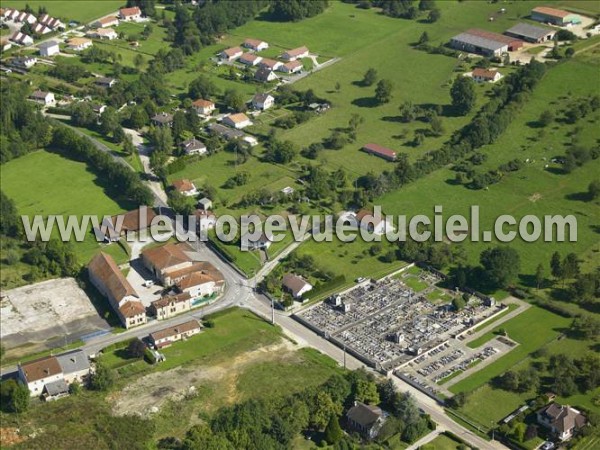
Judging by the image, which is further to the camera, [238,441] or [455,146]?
[455,146]

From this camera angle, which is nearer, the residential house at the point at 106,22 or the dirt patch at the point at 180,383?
the dirt patch at the point at 180,383

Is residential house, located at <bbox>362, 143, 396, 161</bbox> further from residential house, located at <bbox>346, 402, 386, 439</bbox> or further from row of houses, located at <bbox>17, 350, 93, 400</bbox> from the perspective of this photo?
row of houses, located at <bbox>17, 350, 93, 400</bbox>

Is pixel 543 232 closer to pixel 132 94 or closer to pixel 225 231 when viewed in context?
pixel 225 231

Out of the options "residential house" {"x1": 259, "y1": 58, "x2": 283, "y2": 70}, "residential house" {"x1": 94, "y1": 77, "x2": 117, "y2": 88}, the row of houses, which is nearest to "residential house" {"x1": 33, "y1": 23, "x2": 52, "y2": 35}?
"residential house" {"x1": 94, "y1": 77, "x2": 117, "y2": 88}

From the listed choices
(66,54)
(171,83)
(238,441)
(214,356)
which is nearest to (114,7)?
(66,54)

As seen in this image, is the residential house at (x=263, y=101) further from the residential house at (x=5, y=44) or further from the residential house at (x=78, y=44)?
the residential house at (x=5, y=44)

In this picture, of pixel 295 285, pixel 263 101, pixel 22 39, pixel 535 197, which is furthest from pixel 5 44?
pixel 535 197

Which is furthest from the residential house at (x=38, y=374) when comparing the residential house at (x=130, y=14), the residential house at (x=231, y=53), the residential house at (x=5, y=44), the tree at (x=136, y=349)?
the residential house at (x=130, y=14)
